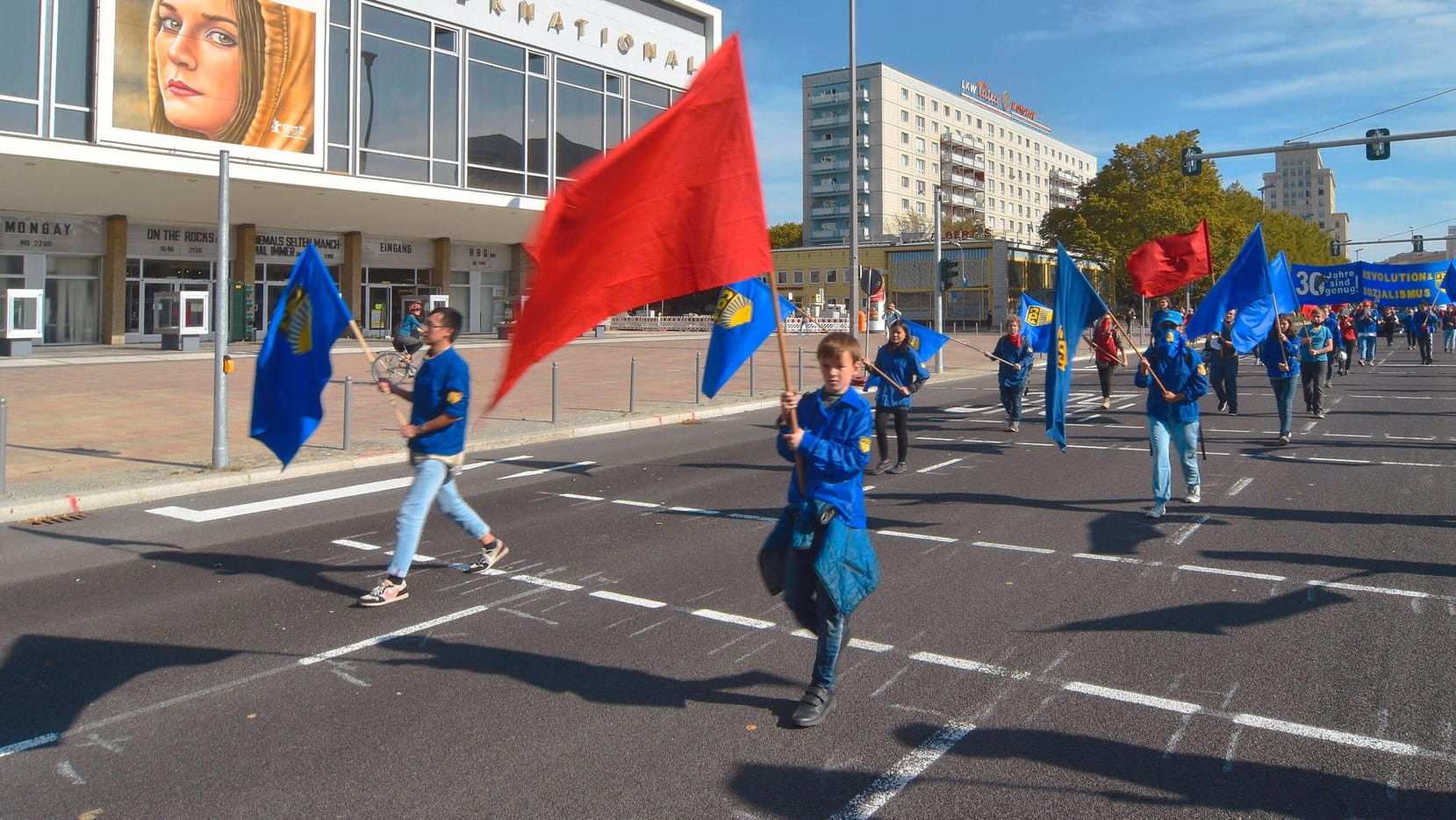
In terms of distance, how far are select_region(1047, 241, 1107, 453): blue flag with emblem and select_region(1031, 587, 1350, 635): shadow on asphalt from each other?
92.3 inches

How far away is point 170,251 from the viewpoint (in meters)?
35.8

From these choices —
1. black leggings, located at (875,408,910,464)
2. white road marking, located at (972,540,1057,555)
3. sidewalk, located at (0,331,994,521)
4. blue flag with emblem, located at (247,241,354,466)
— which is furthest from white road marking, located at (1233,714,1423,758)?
black leggings, located at (875,408,910,464)

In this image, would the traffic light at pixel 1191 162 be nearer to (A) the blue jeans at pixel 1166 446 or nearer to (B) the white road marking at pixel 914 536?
(A) the blue jeans at pixel 1166 446

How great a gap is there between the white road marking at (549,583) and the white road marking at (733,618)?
38.6 inches

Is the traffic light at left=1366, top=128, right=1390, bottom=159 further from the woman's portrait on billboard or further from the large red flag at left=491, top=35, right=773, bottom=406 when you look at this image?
the woman's portrait on billboard

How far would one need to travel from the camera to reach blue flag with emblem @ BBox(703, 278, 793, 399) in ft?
25.5

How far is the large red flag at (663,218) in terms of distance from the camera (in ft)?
14.7

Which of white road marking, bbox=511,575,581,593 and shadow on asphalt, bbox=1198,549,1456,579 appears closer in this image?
white road marking, bbox=511,575,581,593

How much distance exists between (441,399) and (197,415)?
1161 centimetres

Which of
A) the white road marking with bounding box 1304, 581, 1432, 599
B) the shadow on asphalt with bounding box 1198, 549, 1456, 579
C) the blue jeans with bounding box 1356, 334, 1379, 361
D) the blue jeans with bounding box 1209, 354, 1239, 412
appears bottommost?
the white road marking with bounding box 1304, 581, 1432, 599

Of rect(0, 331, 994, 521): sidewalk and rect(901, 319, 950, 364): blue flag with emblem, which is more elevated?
rect(901, 319, 950, 364): blue flag with emblem

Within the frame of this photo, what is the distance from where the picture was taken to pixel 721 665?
17.0 feet

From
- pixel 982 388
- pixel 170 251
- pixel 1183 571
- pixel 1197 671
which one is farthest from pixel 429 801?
pixel 170 251

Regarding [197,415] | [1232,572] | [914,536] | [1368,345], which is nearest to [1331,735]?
[1232,572]
